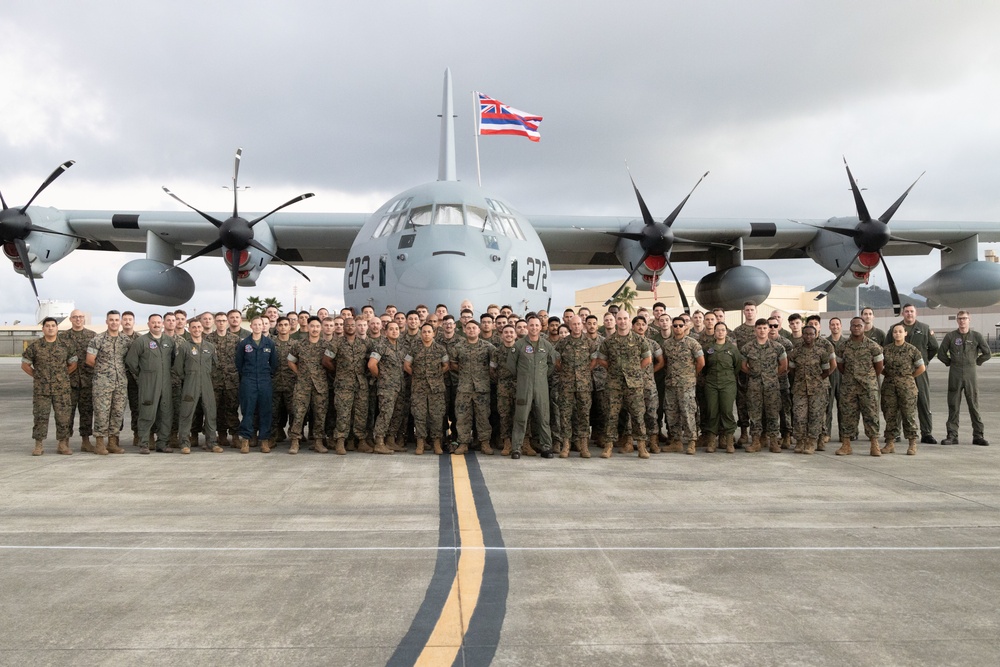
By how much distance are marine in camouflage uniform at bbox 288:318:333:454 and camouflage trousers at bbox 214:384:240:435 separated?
1051mm

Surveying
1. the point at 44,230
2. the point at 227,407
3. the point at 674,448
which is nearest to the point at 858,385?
the point at 674,448

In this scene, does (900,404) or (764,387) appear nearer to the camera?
(900,404)

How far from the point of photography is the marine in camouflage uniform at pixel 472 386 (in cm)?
844

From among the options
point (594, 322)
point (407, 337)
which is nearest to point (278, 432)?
point (407, 337)

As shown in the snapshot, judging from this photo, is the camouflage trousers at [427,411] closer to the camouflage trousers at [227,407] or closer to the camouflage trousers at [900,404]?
the camouflage trousers at [227,407]

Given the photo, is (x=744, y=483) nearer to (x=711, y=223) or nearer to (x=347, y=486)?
(x=347, y=486)

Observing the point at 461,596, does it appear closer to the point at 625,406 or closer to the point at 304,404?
the point at 625,406

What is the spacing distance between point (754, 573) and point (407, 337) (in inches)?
232

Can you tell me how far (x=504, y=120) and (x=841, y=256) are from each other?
883 centimetres

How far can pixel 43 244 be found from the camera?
1555 centimetres

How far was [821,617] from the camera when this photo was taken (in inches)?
130

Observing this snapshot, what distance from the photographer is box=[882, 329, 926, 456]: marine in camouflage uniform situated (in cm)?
852

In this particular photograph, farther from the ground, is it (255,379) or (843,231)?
(843,231)

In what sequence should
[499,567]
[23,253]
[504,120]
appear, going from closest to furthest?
1. [499,567]
2. [23,253]
3. [504,120]
